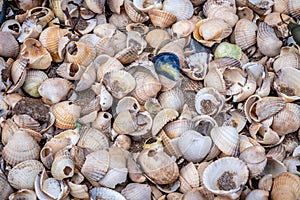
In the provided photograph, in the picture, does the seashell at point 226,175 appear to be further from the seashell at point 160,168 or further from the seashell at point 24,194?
the seashell at point 24,194

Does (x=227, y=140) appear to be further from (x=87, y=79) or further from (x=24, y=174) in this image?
(x=24, y=174)

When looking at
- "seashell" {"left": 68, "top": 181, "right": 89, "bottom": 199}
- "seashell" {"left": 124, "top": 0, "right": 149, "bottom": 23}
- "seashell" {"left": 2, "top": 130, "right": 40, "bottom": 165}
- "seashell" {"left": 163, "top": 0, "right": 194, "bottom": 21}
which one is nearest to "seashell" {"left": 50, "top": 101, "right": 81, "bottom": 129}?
"seashell" {"left": 2, "top": 130, "right": 40, "bottom": 165}

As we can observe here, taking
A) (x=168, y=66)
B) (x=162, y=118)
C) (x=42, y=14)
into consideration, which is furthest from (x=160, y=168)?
(x=42, y=14)

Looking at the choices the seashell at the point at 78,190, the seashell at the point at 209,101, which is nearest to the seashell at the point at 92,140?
the seashell at the point at 78,190

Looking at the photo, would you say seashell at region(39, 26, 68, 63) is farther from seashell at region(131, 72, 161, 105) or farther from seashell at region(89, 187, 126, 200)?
seashell at region(89, 187, 126, 200)

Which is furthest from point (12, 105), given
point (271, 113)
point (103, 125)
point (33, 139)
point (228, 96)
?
point (271, 113)
